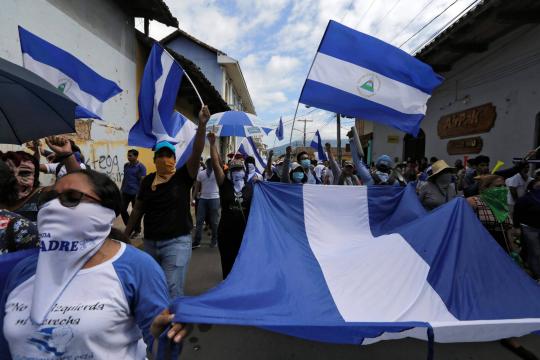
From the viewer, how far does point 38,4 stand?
5.93 meters

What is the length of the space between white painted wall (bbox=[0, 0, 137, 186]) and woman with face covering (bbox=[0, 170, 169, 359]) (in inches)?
192

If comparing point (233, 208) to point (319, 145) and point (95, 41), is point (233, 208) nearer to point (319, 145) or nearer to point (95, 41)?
point (95, 41)

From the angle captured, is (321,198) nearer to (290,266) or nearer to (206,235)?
(290,266)

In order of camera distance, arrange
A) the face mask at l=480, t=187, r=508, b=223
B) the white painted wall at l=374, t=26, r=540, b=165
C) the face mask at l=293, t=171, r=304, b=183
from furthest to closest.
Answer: the white painted wall at l=374, t=26, r=540, b=165, the face mask at l=293, t=171, r=304, b=183, the face mask at l=480, t=187, r=508, b=223

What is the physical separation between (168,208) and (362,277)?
174cm

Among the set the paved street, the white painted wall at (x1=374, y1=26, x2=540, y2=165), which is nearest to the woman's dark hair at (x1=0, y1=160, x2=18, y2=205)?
the paved street

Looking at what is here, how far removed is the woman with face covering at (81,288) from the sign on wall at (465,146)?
1129cm

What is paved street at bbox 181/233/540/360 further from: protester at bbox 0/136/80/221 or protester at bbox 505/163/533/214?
protester at bbox 505/163/533/214

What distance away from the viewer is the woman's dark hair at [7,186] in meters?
2.03

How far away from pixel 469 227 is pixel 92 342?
3086mm

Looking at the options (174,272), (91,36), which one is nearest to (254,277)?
(174,272)

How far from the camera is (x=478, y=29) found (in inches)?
359

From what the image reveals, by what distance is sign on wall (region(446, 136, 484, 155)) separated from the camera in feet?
34.2

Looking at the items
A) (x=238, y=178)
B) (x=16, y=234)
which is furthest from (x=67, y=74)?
(x=16, y=234)
